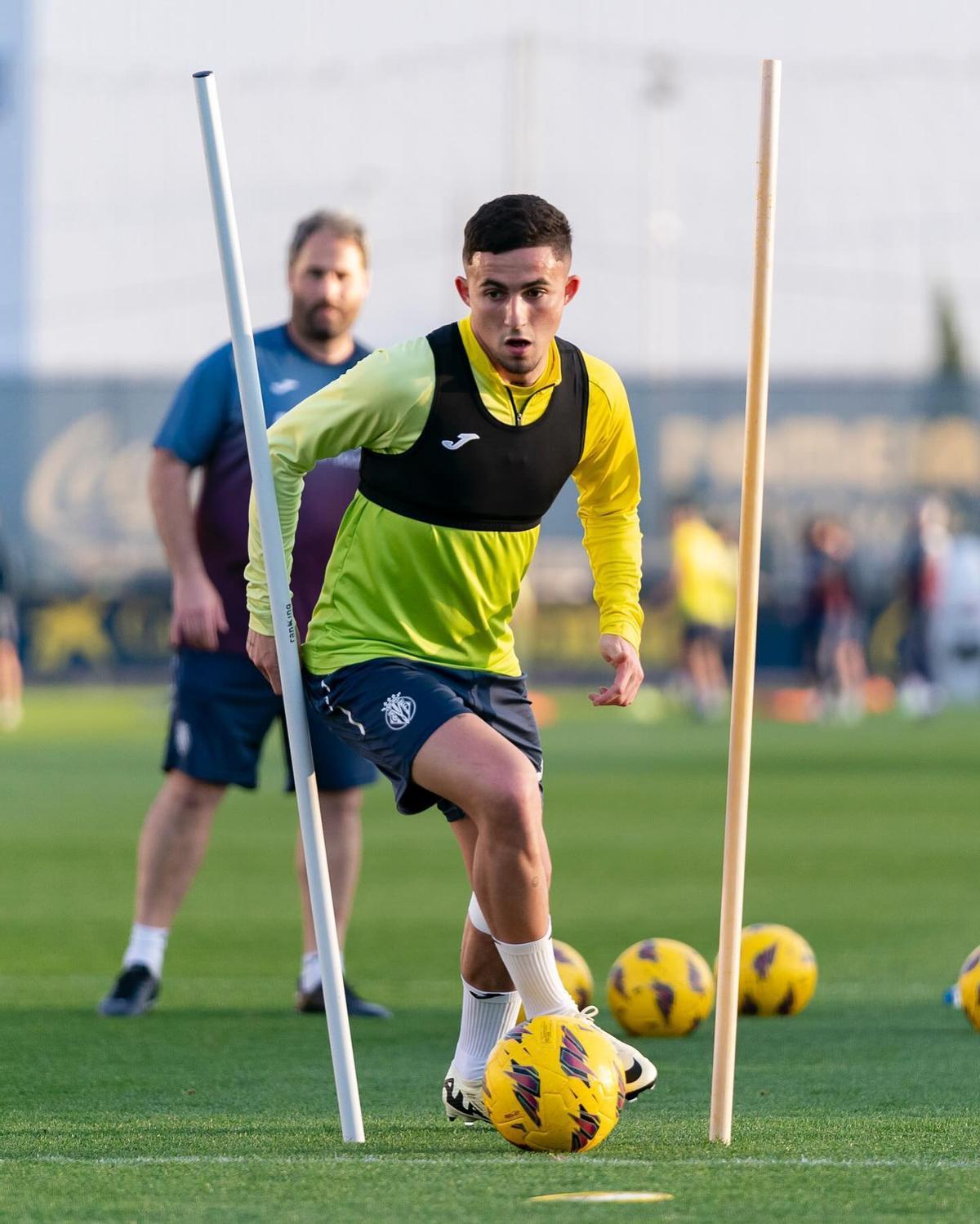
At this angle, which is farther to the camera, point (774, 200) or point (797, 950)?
point (797, 950)

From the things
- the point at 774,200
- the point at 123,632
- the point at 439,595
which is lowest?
the point at 123,632

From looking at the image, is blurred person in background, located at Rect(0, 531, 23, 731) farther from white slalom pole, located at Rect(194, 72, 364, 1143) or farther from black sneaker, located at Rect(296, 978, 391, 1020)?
white slalom pole, located at Rect(194, 72, 364, 1143)

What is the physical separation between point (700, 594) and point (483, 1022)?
23.8 meters

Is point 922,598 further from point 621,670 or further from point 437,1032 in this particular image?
point 621,670

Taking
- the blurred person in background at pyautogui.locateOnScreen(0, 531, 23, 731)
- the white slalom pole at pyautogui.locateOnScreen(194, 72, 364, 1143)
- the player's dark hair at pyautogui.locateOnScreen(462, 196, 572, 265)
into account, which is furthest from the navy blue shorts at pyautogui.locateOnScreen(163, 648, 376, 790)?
the blurred person in background at pyautogui.locateOnScreen(0, 531, 23, 731)

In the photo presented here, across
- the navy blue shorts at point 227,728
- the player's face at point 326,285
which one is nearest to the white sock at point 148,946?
the navy blue shorts at point 227,728

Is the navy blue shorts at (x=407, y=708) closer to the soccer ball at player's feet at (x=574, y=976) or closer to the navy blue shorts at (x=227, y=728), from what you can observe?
the soccer ball at player's feet at (x=574, y=976)

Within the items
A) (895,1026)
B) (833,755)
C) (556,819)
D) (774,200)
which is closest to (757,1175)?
(774,200)

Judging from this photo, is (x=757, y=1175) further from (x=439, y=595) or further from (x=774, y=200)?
(x=774, y=200)

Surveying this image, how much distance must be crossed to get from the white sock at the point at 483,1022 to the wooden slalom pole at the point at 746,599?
723 mm

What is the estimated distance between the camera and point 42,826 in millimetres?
14789

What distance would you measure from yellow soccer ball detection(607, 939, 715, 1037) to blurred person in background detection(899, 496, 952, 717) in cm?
2299

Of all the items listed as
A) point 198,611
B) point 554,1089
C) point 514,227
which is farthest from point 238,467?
point 554,1089

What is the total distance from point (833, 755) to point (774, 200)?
1669cm
